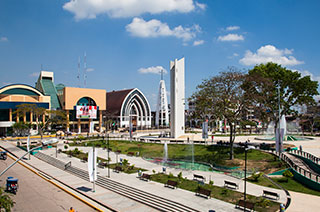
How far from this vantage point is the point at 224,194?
19.9 metres

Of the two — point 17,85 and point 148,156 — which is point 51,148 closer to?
point 148,156

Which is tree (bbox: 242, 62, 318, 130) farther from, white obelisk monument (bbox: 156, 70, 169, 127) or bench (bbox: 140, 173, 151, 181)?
white obelisk monument (bbox: 156, 70, 169, 127)

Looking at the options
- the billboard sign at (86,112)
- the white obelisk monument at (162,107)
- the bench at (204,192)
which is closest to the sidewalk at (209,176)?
the bench at (204,192)

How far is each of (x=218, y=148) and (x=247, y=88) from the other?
11.1 metres

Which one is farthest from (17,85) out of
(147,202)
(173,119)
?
(147,202)

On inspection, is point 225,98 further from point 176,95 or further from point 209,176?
point 176,95

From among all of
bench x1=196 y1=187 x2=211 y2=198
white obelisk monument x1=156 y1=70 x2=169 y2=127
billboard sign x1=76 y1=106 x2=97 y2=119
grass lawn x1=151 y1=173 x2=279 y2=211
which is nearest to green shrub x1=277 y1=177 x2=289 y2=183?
grass lawn x1=151 y1=173 x2=279 y2=211

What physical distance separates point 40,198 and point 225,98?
24.2 metres

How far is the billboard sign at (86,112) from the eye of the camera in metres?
75.2

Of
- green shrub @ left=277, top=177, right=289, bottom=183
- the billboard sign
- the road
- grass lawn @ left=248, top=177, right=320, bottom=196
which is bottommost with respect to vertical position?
the road

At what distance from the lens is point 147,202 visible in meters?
19.3

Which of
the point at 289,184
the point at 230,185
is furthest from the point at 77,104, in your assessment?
the point at 289,184

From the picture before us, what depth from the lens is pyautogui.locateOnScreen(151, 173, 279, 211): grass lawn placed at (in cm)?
1719

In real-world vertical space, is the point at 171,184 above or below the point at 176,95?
below
